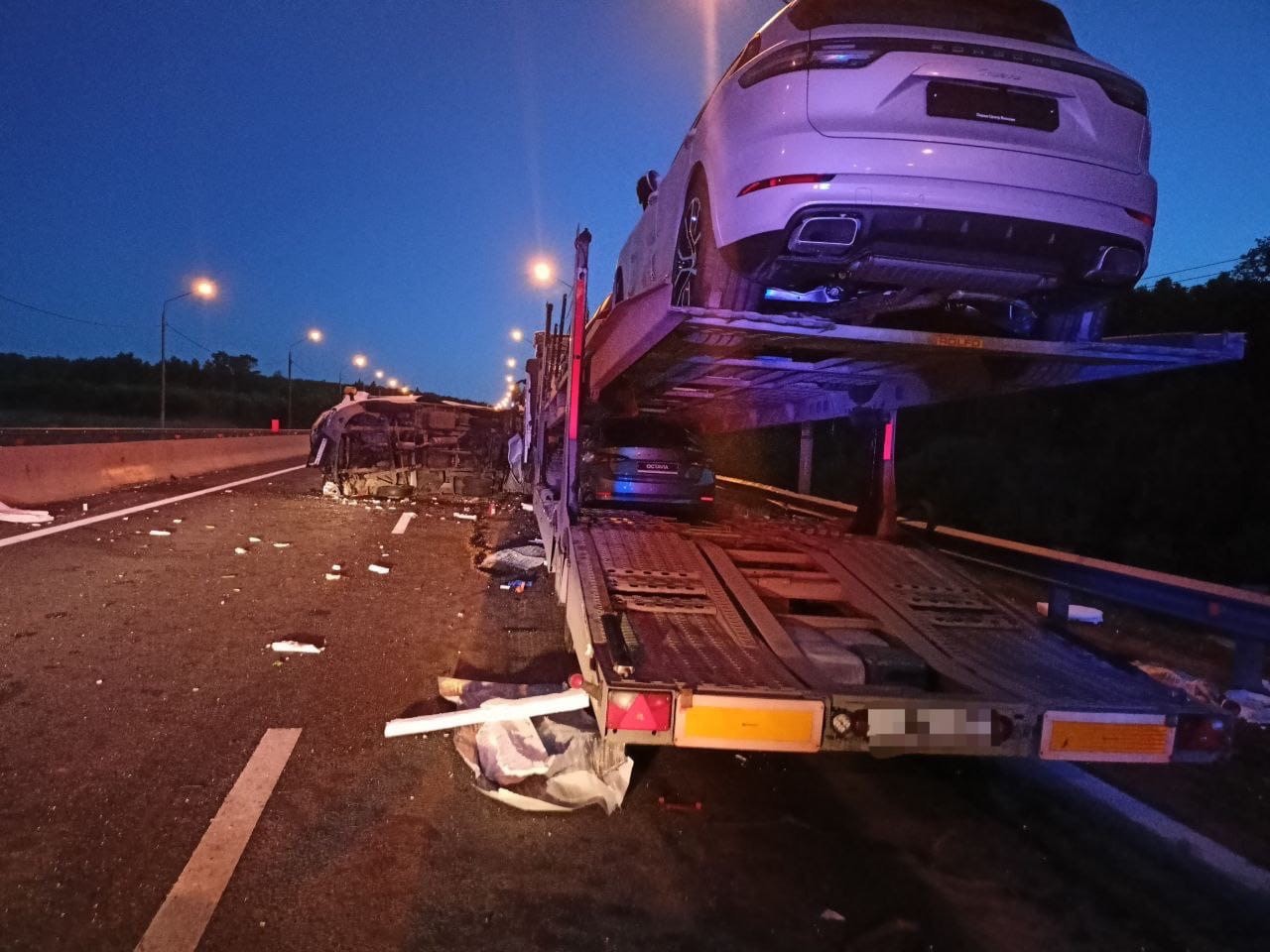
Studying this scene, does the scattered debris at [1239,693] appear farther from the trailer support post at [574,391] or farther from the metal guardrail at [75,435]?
the metal guardrail at [75,435]

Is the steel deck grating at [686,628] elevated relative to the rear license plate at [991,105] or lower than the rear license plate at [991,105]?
lower

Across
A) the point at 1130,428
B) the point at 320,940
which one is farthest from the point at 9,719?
the point at 1130,428

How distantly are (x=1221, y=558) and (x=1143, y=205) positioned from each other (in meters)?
14.4

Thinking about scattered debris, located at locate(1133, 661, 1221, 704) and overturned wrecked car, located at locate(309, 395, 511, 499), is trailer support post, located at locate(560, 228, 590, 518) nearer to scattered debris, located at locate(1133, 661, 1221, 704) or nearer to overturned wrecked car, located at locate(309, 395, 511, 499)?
scattered debris, located at locate(1133, 661, 1221, 704)

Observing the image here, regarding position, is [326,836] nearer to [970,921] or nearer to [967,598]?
[970,921]

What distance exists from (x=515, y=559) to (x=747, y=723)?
7.10m

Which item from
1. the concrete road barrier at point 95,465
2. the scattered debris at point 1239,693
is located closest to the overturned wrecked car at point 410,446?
the concrete road barrier at point 95,465

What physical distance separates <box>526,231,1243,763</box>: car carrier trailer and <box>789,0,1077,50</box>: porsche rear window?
1541mm

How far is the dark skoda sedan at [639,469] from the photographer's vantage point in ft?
31.9

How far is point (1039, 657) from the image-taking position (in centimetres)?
495

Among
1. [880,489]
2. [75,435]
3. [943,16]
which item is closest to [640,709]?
[943,16]

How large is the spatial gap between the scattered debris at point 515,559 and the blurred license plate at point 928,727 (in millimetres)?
6744

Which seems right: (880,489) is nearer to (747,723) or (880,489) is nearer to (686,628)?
(686,628)

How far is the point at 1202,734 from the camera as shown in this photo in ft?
13.6
